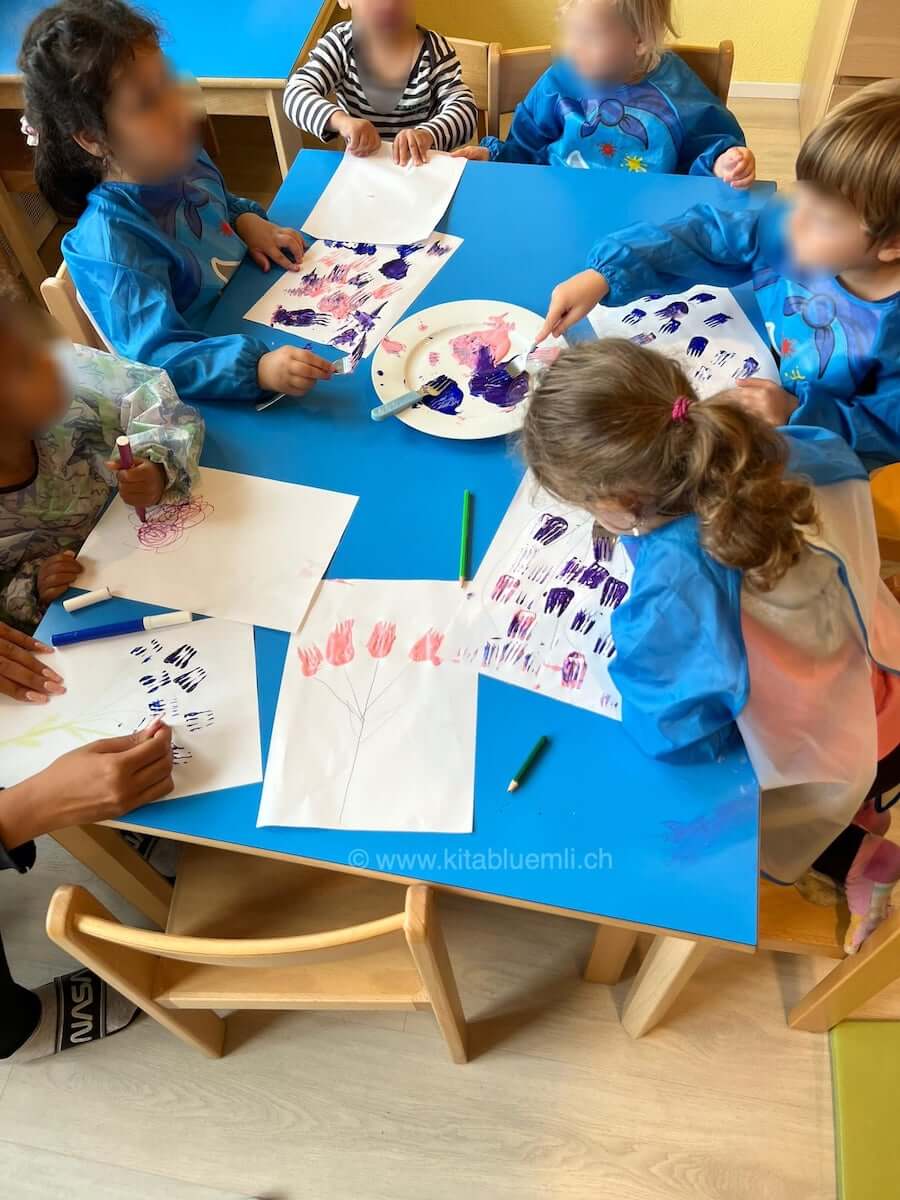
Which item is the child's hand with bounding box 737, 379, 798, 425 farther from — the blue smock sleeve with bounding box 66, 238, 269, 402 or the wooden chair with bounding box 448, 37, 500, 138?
the wooden chair with bounding box 448, 37, 500, 138

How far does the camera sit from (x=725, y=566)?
75 centimetres

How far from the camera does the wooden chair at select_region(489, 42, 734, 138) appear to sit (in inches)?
59.2

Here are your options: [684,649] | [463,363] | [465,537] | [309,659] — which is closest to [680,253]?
[463,363]

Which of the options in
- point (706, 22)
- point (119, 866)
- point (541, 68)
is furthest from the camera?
point (706, 22)

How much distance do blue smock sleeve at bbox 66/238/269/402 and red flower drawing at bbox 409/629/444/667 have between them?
1.43 feet

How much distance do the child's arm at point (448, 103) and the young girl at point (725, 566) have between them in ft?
3.51

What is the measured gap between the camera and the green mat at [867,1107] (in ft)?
3.72

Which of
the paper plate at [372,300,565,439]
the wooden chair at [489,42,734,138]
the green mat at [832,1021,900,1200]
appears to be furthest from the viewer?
the wooden chair at [489,42,734,138]

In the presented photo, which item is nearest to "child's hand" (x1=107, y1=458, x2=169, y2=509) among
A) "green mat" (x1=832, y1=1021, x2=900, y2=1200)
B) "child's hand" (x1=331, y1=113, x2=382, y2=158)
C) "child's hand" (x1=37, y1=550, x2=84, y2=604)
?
"child's hand" (x1=37, y1=550, x2=84, y2=604)

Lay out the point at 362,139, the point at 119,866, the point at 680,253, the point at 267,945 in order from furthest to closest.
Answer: the point at 362,139
the point at 680,253
the point at 119,866
the point at 267,945

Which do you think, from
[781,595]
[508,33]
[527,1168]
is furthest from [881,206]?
[508,33]

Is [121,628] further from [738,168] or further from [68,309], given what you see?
[738,168]

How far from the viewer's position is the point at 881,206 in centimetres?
93

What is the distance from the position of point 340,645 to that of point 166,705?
0.61 ft
